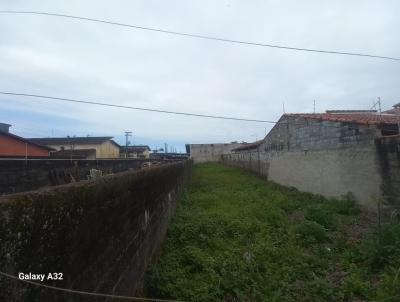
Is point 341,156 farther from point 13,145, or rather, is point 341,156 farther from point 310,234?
point 13,145

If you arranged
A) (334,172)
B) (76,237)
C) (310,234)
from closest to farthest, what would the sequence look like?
(76,237) < (310,234) < (334,172)

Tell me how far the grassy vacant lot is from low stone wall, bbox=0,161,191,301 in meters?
1.25

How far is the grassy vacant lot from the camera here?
176 inches

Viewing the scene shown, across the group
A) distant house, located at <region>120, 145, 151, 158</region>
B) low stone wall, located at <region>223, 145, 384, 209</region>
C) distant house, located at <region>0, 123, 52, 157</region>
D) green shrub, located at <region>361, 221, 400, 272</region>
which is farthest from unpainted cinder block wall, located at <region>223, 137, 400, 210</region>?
distant house, located at <region>120, 145, 151, 158</region>

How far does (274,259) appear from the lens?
5.74 metres

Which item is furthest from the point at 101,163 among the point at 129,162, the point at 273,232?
the point at 273,232

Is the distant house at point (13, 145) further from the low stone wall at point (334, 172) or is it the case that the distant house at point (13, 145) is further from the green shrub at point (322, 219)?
the green shrub at point (322, 219)

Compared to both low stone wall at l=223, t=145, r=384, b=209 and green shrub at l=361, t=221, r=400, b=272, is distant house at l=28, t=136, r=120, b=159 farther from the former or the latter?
green shrub at l=361, t=221, r=400, b=272

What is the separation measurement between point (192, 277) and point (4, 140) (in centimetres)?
2137

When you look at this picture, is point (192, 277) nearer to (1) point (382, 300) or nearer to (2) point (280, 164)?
(1) point (382, 300)

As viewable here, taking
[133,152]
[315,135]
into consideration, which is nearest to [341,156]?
[315,135]

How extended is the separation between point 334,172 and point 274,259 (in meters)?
6.65

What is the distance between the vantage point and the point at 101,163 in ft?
44.1

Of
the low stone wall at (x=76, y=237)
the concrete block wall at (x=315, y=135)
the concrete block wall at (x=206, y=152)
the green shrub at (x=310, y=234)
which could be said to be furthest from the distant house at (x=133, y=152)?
the low stone wall at (x=76, y=237)
